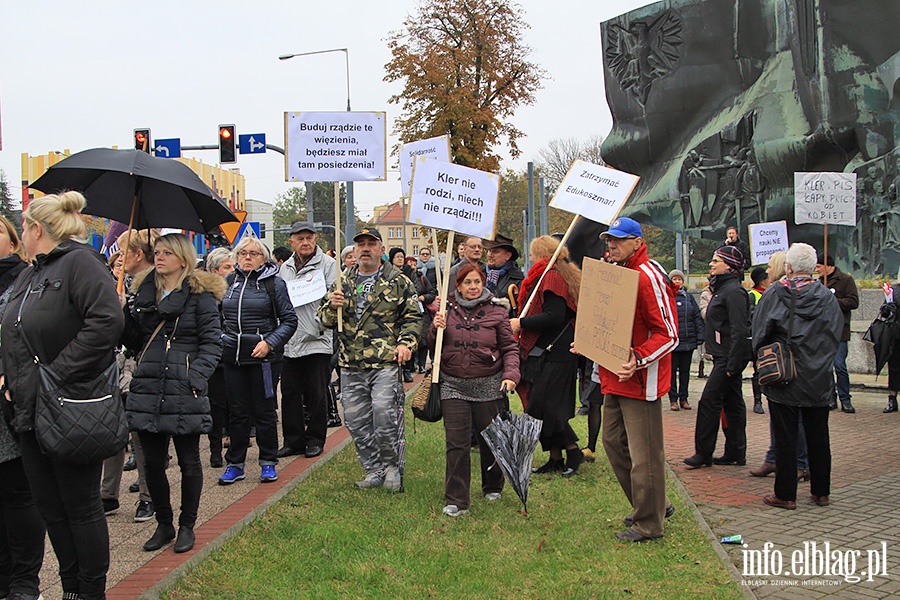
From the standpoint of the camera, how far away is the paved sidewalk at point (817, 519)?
16.5 feet

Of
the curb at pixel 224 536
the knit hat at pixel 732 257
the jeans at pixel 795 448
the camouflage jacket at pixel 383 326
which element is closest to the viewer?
the curb at pixel 224 536

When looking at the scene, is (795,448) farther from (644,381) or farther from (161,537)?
(161,537)

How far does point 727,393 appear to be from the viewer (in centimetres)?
832

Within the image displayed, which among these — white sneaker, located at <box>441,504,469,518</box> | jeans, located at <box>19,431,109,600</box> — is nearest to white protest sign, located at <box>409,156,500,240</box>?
white sneaker, located at <box>441,504,469,518</box>

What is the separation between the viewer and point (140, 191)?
19.7 feet

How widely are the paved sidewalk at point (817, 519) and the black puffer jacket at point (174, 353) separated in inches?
137

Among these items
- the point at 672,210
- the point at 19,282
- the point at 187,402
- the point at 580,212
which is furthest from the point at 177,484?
the point at 672,210

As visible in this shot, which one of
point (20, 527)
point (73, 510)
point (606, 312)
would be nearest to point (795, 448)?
point (606, 312)

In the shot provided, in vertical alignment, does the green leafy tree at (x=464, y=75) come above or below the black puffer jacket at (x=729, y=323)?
above

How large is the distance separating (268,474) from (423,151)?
138 inches

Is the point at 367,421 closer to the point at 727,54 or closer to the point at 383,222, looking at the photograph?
the point at 727,54

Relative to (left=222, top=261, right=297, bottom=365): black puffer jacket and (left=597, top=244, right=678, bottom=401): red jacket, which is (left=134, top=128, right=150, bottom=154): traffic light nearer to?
(left=222, top=261, right=297, bottom=365): black puffer jacket

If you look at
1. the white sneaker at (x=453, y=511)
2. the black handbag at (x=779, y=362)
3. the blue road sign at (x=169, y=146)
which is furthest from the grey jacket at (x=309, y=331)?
the blue road sign at (x=169, y=146)

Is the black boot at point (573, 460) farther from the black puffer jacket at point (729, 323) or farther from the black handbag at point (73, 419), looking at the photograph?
the black handbag at point (73, 419)
